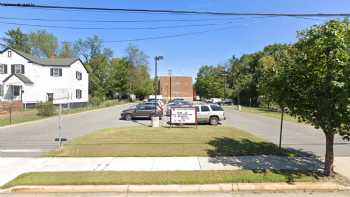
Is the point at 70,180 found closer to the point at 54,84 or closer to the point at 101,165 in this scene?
the point at 101,165

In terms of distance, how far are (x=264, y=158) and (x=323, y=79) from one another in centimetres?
400

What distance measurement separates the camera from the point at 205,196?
760 centimetres

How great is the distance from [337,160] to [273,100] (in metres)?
3.45

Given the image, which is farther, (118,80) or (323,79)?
(118,80)

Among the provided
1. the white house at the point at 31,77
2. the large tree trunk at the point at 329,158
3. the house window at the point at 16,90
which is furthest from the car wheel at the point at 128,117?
the large tree trunk at the point at 329,158

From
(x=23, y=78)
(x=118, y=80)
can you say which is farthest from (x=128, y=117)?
(x=118, y=80)

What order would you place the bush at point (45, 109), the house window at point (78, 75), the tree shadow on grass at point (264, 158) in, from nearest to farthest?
the tree shadow on grass at point (264, 158)
the bush at point (45, 109)
the house window at point (78, 75)

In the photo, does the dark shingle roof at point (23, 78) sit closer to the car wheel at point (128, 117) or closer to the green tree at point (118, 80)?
the car wheel at point (128, 117)

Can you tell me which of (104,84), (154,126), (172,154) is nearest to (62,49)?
(104,84)

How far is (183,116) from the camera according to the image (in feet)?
64.6

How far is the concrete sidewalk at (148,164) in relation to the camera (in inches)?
385

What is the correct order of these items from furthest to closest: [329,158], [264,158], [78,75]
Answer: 1. [78,75]
2. [264,158]
3. [329,158]

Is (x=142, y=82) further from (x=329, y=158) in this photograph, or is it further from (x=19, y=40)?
(x=329, y=158)

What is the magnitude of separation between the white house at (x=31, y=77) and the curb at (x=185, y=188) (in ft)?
101
